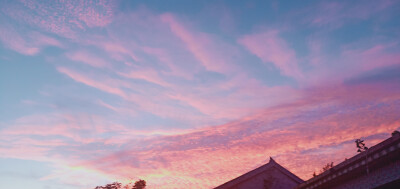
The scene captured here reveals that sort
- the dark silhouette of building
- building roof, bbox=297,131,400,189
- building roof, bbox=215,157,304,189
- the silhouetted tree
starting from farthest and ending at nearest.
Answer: the silhouetted tree
building roof, bbox=215,157,304,189
the dark silhouette of building
building roof, bbox=297,131,400,189

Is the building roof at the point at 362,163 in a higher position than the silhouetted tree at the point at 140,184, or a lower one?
lower

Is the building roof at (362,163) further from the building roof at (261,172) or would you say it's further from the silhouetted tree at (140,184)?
the silhouetted tree at (140,184)

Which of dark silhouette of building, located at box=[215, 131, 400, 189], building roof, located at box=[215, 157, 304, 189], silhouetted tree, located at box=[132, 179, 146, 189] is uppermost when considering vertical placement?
silhouetted tree, located at box=[132, 179, 146, 189]

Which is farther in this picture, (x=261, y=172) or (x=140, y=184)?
(x=140, y=184)

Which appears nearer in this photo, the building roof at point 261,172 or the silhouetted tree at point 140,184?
the building roof at point 261,172

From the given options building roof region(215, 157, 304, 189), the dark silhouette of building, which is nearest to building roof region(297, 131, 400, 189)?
the dark silhouette of building

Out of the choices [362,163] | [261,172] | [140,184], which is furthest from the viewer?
[140,184]

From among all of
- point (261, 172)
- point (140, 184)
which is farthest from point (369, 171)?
point (140, 184)

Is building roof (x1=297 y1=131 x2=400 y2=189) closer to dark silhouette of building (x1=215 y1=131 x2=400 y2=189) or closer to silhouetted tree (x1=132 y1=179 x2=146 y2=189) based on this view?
dark silhouette of building (x1=215 y1=131 x2=400 y2=189)

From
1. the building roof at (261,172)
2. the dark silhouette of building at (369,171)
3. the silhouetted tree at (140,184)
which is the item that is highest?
the silhouetted tree at (140,184)

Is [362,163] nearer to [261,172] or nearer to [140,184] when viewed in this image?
[261,172]

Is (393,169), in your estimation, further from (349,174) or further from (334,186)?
(334,186)

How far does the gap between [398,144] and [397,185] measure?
1.48 m

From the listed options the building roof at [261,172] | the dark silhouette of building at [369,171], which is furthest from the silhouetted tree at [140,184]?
the dark silhouette of building at [369,171]
